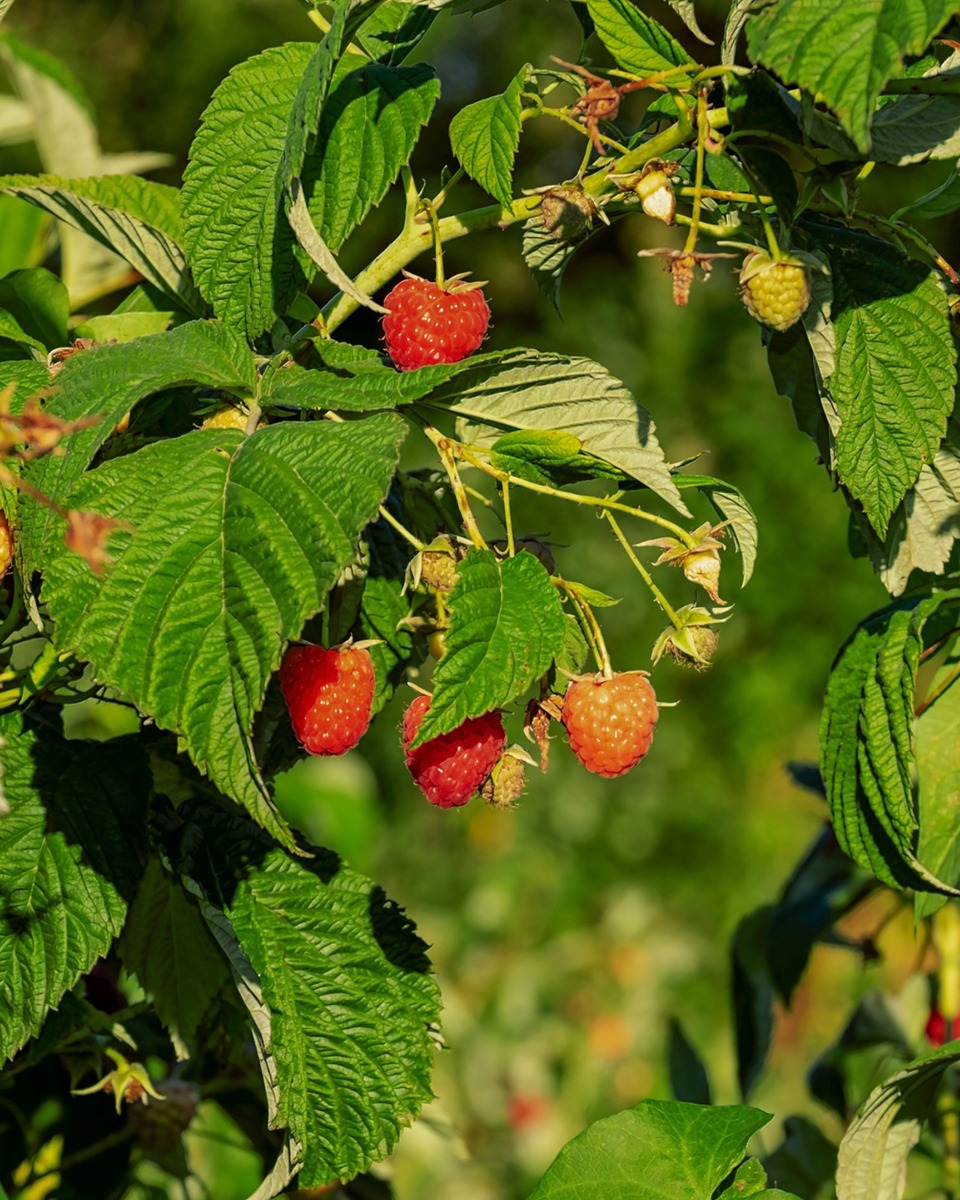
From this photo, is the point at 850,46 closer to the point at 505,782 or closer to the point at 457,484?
the point at 457,484

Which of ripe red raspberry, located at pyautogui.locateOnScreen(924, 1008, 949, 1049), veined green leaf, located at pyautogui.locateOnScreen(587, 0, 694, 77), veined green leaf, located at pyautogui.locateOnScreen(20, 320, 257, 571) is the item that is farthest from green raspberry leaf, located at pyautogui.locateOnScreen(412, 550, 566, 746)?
ripe red raspberry, located at pyautogui.locateOnScreen(924, 1008, 949, 1049)

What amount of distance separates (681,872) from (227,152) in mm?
3990

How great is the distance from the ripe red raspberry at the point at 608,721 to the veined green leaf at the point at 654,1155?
16 cm

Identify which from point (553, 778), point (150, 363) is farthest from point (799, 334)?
point (553, 778)

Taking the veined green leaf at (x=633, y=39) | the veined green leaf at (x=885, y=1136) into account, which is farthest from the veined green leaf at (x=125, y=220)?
the veined green leaf at (x=885, y=1136)

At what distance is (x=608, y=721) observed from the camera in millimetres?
665

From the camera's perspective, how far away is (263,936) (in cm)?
64

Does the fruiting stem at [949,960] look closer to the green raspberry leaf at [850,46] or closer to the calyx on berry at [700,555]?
the calyx on berry at [700,555]

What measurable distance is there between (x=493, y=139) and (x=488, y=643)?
234mm

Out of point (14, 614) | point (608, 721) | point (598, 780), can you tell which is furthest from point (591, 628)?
point (598, 780)

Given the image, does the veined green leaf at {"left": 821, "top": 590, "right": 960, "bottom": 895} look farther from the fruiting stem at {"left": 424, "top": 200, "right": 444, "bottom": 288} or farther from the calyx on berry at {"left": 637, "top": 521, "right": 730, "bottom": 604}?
the fruiting stem at {"left": 424, "top": 200, "right": 444, "bottom": 288}

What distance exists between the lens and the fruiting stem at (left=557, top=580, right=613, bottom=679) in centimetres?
65

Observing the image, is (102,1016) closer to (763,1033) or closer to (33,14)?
(763,1033)

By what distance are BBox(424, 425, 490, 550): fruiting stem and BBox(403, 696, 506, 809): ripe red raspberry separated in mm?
81
